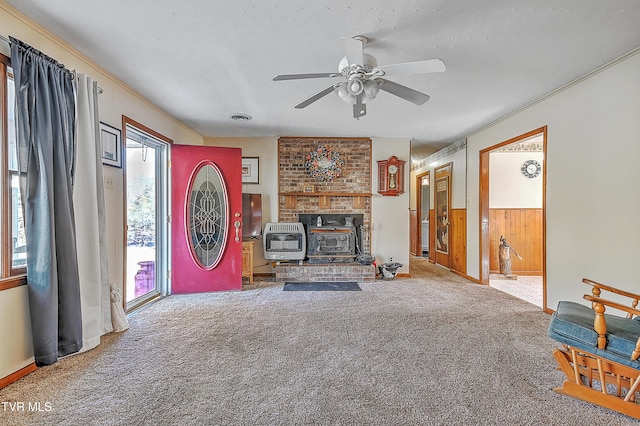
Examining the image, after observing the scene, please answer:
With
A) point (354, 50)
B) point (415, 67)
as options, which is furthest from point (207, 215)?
point (415, 67)

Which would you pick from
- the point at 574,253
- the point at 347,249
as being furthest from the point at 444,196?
the point at 574,253

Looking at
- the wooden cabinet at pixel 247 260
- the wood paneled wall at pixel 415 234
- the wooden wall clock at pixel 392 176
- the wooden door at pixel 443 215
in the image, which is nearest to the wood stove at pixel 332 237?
the wooden wall clock at pixel 392 176

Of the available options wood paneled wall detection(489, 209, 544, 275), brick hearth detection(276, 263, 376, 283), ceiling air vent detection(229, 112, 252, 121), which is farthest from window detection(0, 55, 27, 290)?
wood paneled wall detection(489, 209, 544, 275)

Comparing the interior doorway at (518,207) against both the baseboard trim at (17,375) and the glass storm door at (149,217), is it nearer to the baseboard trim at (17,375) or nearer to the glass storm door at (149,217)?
the glass storm door at (149,217)

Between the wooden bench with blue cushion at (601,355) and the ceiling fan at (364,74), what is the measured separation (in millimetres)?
1694

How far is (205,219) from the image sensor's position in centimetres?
439

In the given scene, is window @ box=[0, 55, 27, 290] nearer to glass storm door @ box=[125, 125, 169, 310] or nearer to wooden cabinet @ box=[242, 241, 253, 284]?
glass storm door @ box=[125, 125, 169, 310]

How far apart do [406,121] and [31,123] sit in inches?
157

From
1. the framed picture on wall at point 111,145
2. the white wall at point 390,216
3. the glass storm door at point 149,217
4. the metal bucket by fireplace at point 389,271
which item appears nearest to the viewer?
the framed picture on wall at point 111,145

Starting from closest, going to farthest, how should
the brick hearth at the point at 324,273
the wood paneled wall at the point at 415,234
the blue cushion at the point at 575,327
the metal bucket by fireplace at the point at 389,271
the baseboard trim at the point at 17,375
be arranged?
the blue cushion at the point at 575,327 < the baseboard trim at the point at 17,375 < the brick hearth at the point at 324,273 < the metal bucket by fireplace at the point at 389,271 < the wood paneled wall at the point at 415,234

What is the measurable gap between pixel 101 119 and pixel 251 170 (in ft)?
8.60

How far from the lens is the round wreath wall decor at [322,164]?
5.34 meters

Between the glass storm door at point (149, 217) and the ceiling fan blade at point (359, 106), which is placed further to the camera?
the glass storm door at point (149, 217)

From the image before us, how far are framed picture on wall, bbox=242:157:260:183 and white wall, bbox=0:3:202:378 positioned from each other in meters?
1.16
